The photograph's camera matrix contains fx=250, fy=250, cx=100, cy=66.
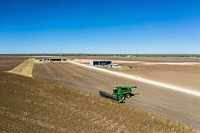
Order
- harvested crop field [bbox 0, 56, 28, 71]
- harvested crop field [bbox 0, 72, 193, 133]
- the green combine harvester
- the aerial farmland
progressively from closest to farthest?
harvested crop field [bbox 0, 72, 193, 133] < the aerial farmland < the green combine harvester < harvested crop field [bbox 0, 56, 28, 71]

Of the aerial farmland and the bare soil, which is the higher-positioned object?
the aerial farmland

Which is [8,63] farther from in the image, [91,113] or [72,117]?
[72,117]

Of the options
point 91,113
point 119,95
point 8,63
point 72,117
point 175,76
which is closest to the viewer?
point 72,117

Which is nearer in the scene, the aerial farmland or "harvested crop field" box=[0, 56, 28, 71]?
the aerial farmland

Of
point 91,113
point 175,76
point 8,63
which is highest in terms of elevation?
point 91,113

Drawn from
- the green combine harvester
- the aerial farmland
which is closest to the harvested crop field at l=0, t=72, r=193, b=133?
the aerial farmland

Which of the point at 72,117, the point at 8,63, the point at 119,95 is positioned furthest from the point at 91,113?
the point at 8,63

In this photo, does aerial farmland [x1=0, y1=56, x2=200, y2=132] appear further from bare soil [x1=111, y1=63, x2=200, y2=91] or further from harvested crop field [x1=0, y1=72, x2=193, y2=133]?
bare soil [x1=111, y1=63, x2=200, y2=91]

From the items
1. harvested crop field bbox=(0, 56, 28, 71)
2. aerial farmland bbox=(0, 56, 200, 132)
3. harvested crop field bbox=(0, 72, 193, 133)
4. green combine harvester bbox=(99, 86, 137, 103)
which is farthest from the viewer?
harvested crop field bbox=(0, 56, 28, 71)

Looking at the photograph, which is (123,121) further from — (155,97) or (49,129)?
(155,97)

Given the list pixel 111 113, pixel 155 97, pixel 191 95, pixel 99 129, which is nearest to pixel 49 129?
pixel 99 129
